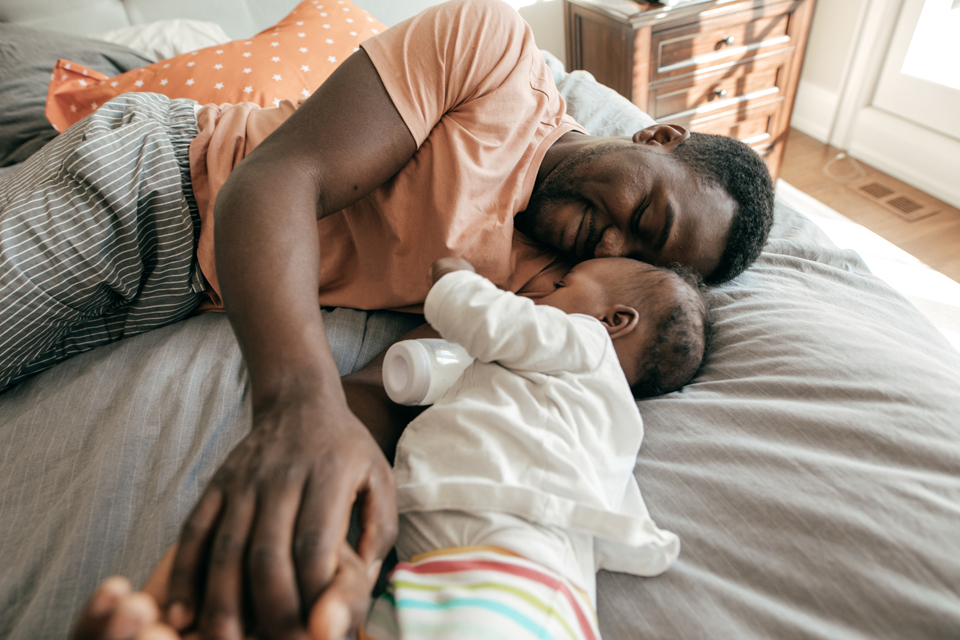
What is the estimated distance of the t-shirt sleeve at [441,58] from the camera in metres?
0.92

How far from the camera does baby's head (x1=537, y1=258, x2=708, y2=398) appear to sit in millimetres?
838

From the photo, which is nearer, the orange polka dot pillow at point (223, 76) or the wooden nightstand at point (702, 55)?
the orange polka dot pillow at point (223, 76)

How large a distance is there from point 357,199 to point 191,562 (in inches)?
24.2

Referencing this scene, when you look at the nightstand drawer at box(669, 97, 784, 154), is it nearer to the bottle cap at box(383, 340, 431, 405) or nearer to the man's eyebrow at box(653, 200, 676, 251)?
the man's eyebrow at box(653, 200, 676, 251)

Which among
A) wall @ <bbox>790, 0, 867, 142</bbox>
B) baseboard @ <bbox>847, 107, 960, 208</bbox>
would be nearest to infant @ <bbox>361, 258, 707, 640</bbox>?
baseboard @ <bbox>847, 107, 960, 208</bbox>

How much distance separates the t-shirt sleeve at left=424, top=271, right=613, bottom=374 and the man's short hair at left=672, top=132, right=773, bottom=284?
0.47m

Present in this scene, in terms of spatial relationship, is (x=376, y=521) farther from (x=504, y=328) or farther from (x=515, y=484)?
(x=504, y=328)

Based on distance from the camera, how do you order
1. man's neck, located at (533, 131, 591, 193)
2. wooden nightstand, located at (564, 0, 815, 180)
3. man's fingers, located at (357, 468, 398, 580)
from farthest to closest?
1. wooden nightstand, located at (564, 0, 815, 180)
2. man's neck, located at (533, 131, 591, 193)
3. man's fingers, located at (357, 468, 398, 580)

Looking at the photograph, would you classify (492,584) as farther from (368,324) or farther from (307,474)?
(368,324)

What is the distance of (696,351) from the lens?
0.87 m

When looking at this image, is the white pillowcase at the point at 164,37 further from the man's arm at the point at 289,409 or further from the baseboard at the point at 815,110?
the baseboard at the point at 815,110

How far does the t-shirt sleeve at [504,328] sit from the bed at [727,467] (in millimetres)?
194

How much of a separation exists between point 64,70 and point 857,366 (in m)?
1.99

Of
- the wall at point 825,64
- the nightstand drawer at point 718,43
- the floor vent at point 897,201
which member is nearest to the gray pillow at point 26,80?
the nightstand drawer at point 718,43
